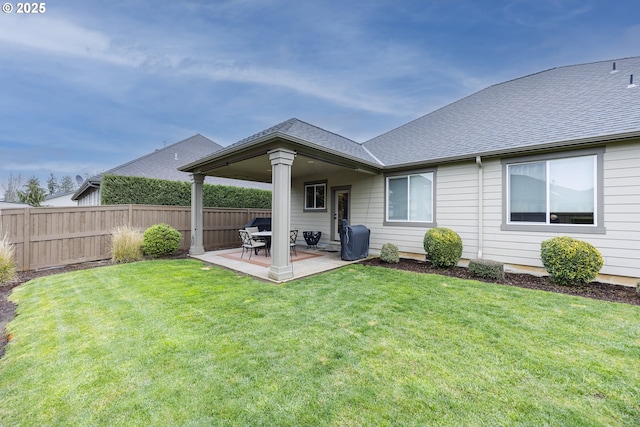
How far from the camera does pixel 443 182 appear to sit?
7082 mm

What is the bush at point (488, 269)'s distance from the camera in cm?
545

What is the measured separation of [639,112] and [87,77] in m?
16.2

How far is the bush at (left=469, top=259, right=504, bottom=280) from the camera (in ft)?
17.9

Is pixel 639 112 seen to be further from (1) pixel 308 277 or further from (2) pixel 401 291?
(1) pixel 308 277

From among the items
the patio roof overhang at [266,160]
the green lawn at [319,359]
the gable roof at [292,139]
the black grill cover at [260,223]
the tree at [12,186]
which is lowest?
the green lawn at [319,359]

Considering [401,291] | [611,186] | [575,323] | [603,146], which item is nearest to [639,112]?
[603,146]

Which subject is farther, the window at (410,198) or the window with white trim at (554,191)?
the window at (410,198)

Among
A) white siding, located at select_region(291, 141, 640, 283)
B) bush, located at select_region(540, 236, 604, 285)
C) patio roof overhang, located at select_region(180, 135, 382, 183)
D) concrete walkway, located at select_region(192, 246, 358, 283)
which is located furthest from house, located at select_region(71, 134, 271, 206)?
bush, located at select_region(540, 236, 604, 285)

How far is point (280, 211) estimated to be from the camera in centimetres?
529

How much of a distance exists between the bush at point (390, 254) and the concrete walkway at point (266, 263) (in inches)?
37.3

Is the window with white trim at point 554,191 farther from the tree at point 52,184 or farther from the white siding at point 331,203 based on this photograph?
the tree at point 52,184

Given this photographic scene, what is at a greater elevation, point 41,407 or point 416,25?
point 416,25

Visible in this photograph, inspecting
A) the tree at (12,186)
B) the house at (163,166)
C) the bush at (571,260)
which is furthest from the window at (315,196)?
the tree at (12,186)

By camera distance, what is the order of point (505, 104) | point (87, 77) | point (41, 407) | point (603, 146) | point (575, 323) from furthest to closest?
point (87, 77) < point (505, 104) < point (603, 146) < point (575, 323) < point (41, 407)
